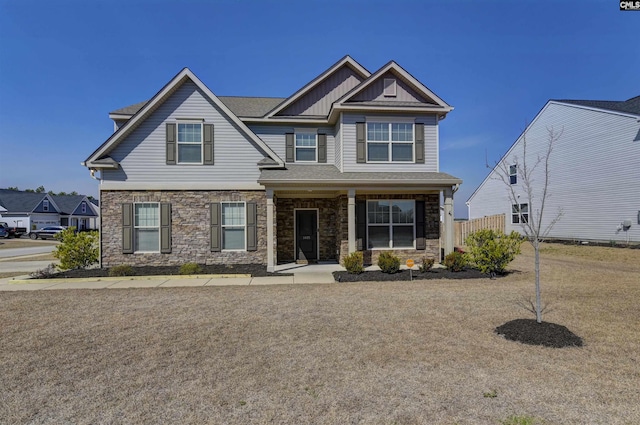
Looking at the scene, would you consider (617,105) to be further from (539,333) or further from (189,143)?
(189,143)

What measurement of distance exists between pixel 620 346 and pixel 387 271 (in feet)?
21.3

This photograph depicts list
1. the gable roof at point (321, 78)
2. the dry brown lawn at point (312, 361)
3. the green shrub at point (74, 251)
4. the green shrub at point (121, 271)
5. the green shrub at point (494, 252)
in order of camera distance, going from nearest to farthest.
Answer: the dry brown lawn at point (312, 361)
the green shrub at point (494, 252)
the green shrub at point (121, 271)
the green shrub at point (74, 251)
the gable roof at point (321, 78)

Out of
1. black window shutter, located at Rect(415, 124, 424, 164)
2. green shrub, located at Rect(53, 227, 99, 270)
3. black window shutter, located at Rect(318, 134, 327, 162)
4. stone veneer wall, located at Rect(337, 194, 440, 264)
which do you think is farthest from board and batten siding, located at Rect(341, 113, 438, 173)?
green shrub, located at Rect(53, 227, 99, 270)

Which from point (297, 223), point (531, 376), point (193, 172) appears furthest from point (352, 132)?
point (531, 376)

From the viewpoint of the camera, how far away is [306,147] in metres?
14.1

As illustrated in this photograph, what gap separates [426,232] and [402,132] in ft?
13.0

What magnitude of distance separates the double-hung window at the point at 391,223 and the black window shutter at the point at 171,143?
744cm

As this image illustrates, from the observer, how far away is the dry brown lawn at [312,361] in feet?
10.9

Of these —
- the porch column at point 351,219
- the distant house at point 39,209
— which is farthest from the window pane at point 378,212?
the distant house at point 39,209

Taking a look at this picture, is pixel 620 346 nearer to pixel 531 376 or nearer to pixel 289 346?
pixel 531 376

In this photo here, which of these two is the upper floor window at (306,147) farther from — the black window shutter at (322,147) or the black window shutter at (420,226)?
the black window shutter at (420,226)

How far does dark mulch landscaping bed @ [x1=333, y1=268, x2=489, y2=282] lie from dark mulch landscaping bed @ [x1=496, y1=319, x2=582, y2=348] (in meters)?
4.82

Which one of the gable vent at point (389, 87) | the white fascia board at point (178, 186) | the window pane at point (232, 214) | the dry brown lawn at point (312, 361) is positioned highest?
the gable vent at point (389, 87)

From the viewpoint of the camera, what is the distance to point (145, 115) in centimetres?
1227
